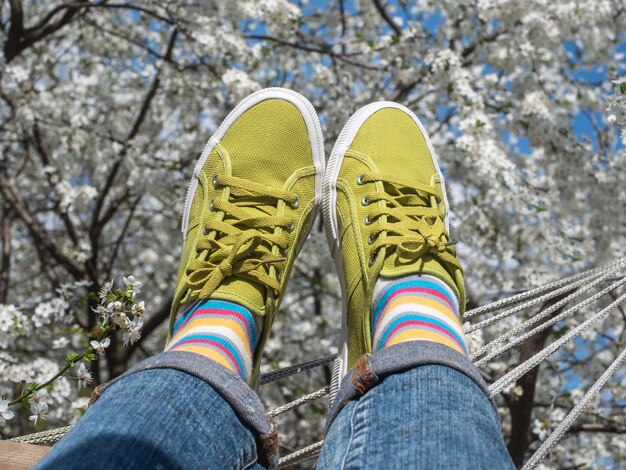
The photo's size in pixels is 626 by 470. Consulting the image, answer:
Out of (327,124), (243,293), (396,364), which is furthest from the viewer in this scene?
(327,124)

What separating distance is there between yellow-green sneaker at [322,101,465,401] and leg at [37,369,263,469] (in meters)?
0.39

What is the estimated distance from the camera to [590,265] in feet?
14.4

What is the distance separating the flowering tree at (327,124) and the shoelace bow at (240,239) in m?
1.62

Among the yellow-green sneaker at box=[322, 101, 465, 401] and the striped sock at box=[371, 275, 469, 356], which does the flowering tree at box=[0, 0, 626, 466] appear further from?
the striped sock at box=[371, 275, 469, 356]

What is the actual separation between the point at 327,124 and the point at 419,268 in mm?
2670

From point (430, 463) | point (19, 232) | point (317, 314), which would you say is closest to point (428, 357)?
point (430, 463)

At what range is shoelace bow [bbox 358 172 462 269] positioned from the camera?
1.74m

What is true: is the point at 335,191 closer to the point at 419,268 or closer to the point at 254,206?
the point at 254,206

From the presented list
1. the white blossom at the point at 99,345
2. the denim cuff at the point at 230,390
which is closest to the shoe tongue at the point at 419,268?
the denim cuff at the point at 230,390

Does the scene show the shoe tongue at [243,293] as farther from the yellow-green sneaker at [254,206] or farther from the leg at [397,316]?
the leg at [397,316]

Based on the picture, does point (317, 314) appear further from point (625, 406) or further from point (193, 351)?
point (193, 351)

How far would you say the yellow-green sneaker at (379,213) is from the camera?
1696mm

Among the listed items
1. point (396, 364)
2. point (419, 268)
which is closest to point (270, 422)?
point (396, 364)

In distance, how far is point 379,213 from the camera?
1.90 meters
